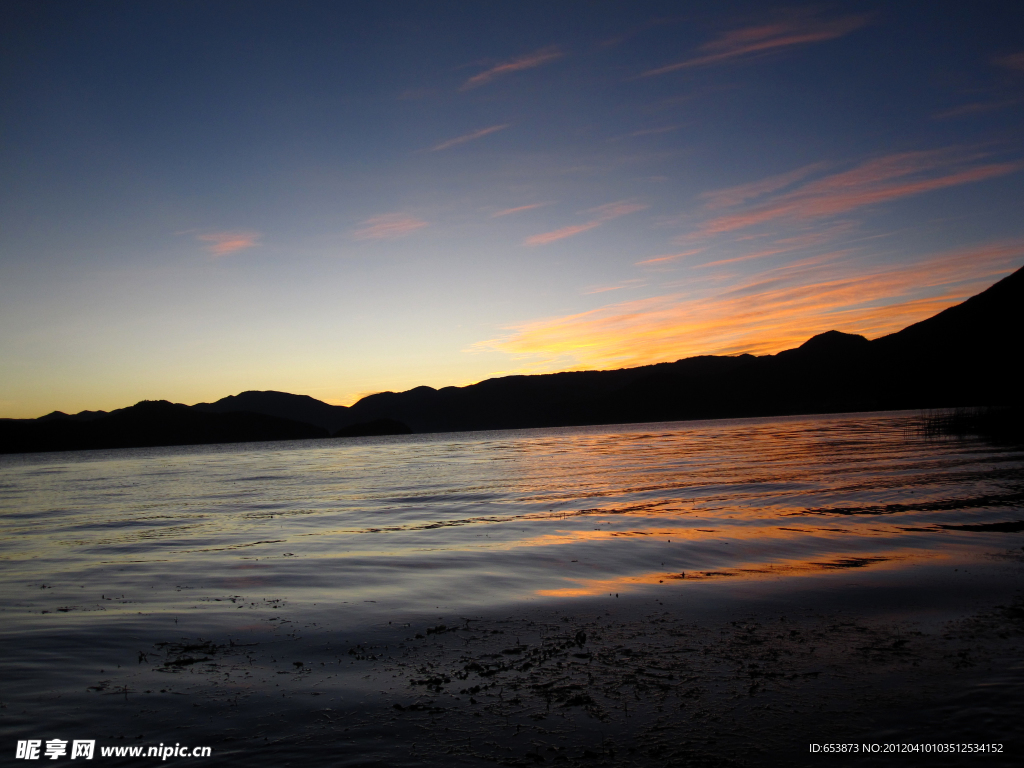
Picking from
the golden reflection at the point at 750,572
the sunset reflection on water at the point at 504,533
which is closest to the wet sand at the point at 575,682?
the golden reflection at the point at 750,572

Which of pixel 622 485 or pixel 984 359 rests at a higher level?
pixel 984 359

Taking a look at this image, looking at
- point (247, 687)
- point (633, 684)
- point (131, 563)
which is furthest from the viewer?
point (131, 563)

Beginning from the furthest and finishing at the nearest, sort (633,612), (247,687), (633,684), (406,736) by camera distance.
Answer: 1. (633,612)
2. (247,687)
3. (633,684)
4. (406,736)

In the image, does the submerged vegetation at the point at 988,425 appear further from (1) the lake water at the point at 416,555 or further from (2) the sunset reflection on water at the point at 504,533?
(1) the lake water at the point at 416,555

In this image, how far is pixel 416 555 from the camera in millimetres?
17016

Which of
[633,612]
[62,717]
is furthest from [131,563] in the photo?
[633,612]

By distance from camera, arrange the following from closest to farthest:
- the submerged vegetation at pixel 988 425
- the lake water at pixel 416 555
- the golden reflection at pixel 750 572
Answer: the lake water at pixel 416 555
the golden reflection at pixel 750 572
the submerged vegetation at pixel 988 425

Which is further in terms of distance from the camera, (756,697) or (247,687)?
(247,687)

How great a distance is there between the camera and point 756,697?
22.1ft

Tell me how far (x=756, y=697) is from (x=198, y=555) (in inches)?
672

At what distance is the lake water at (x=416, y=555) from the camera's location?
10.1 m

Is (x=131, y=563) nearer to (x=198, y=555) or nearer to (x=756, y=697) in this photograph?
(x=198, y=555)

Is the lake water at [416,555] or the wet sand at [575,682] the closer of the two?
the wet sand at [575,682]

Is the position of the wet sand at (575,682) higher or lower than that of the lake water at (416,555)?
higher
